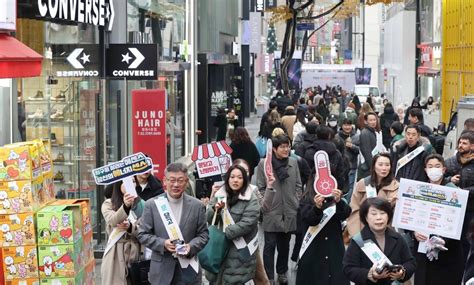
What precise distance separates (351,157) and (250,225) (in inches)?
305

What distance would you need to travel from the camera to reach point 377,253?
743 cm

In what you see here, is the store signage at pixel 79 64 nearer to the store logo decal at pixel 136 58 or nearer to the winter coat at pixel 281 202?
the store logo decal at pixel 136 58

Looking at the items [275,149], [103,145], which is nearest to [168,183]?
[275,149]

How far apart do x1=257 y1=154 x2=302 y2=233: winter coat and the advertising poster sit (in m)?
3.59

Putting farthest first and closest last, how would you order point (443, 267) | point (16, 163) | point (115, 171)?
point (115, 171), point (443, 267), point (16, 163)

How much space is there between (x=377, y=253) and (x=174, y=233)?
6.46 ft

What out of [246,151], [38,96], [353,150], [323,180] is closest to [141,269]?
[323,180]

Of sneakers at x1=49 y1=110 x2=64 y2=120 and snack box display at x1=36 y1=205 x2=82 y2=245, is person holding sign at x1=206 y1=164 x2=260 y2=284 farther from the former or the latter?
sneakers at x1=49 y1=110 x2=64 y2=120

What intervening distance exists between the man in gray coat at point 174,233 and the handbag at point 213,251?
0.79 metres

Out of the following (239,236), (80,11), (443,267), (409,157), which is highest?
(80,11)

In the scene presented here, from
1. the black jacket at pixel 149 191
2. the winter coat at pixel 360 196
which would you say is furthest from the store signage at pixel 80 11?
the winter coat at pixel 360 196

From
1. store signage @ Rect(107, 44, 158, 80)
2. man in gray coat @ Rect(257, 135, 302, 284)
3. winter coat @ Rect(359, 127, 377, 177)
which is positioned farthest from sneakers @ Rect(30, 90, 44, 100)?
winter coat @ Rect(359, 127, 377, 177)

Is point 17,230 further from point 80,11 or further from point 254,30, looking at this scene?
point 254,30

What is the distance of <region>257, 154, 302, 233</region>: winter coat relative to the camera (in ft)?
39.5
